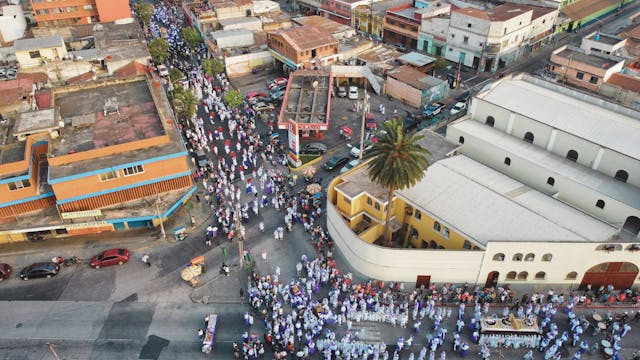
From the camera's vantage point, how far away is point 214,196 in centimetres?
5616

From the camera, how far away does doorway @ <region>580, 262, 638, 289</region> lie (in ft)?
138

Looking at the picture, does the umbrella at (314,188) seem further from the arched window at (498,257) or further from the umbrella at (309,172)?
the arched window at (498,257)

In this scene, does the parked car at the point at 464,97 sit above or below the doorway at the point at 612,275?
above

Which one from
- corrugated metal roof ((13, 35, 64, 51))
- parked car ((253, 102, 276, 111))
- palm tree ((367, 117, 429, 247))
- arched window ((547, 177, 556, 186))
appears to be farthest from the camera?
parked car ((253, 102, 276, 111))

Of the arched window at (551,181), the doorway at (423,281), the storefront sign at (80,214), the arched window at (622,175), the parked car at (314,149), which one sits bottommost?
the doorway at (423,281)

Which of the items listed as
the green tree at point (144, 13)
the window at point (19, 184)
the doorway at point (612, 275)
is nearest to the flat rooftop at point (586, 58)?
the doorway at point (612, 275)

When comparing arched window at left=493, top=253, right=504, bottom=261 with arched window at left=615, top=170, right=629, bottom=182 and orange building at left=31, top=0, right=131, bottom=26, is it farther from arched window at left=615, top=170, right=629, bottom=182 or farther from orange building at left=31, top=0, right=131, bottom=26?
orange building at left=31, top=0, right=131, bottom=26

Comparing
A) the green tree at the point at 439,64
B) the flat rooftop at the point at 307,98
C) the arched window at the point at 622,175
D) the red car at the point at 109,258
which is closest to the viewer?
the red car at the point at 109,258

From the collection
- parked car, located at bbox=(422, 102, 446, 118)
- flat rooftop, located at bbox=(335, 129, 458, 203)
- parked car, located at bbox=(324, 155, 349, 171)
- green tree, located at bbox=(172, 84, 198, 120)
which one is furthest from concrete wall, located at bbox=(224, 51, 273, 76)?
flat rooftop, located at bbox=(335, 129, 458, 203)

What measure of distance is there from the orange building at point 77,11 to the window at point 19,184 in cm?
5638

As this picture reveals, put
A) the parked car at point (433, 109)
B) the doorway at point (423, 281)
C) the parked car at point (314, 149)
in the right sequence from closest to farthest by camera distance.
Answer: the doorway at point (423, 281)
the parked car at point (314, 149)
the parked car at point (433, 109)

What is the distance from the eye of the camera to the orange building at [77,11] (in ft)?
298

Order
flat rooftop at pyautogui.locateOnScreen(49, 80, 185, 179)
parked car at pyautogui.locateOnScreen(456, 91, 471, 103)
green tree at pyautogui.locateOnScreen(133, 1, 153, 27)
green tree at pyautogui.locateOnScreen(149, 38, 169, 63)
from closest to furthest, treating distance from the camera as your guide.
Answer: flat rooftop at pyautogui.locateOnScreen(49, 80, 185, 179) < parked car at pyautogui.locateOnScreen(456, 91, 471, 103) < green tree at pyautogui.locateOnScreen(149, 38, 169, 63) < green tree at pyautogui.locateOnScreen(133, 1, 153, 27)

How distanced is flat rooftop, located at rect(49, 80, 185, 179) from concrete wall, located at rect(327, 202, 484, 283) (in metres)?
23.1
